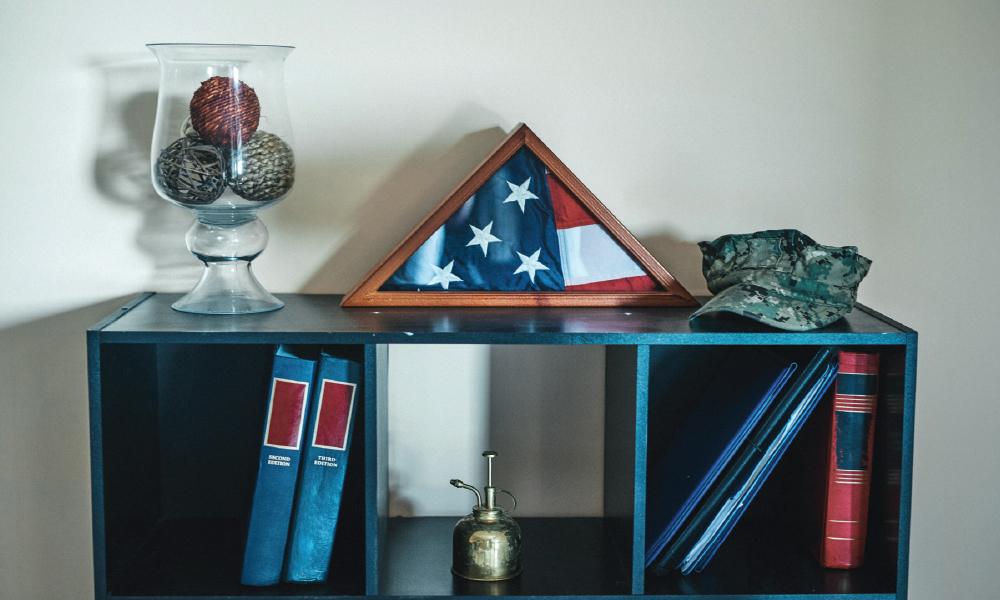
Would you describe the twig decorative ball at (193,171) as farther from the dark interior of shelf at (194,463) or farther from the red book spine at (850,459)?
the red book spine at (850,459)

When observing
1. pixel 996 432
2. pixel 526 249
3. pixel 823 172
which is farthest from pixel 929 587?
pixel 526 249

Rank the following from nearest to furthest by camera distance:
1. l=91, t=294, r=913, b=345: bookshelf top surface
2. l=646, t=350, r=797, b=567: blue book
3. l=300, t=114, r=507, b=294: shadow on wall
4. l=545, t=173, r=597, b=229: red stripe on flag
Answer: l=91, t=294, r=913, b=345: bookshelf top surface, l=646, t=350, r=797, b=567: blue book, l=545, t=173, r=597, b=229: red stripe on flag, l=300, t=114, r=507, b=294: shadow on wall

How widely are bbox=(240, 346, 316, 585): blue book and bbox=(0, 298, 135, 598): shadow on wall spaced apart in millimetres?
421

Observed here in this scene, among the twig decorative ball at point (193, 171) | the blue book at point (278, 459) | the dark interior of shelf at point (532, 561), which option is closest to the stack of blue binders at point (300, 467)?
the blue book at point (278, 459)

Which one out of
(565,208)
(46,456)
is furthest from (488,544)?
(46,456)

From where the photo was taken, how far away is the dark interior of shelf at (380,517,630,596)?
4.73 feet

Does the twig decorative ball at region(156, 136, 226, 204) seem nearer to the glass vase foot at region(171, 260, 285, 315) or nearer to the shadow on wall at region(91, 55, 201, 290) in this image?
the glass vase foot at region(171, 260, 285, 315)

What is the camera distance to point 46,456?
1.70 m

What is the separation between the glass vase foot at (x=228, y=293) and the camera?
1462 mm

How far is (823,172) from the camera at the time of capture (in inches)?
66.4

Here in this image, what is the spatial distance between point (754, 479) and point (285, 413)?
2.05ft

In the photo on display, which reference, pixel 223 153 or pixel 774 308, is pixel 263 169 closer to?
pixel 223 153

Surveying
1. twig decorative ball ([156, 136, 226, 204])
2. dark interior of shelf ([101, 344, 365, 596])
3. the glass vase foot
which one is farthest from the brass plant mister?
twig decorative ball ([156, 136, 226, 204])

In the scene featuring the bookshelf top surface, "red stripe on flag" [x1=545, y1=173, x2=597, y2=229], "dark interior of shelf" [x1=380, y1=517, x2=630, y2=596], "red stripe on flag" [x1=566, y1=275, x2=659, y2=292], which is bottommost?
"dark interior of shelf" [x1=380, y1=517, x2=630, y2=596]
